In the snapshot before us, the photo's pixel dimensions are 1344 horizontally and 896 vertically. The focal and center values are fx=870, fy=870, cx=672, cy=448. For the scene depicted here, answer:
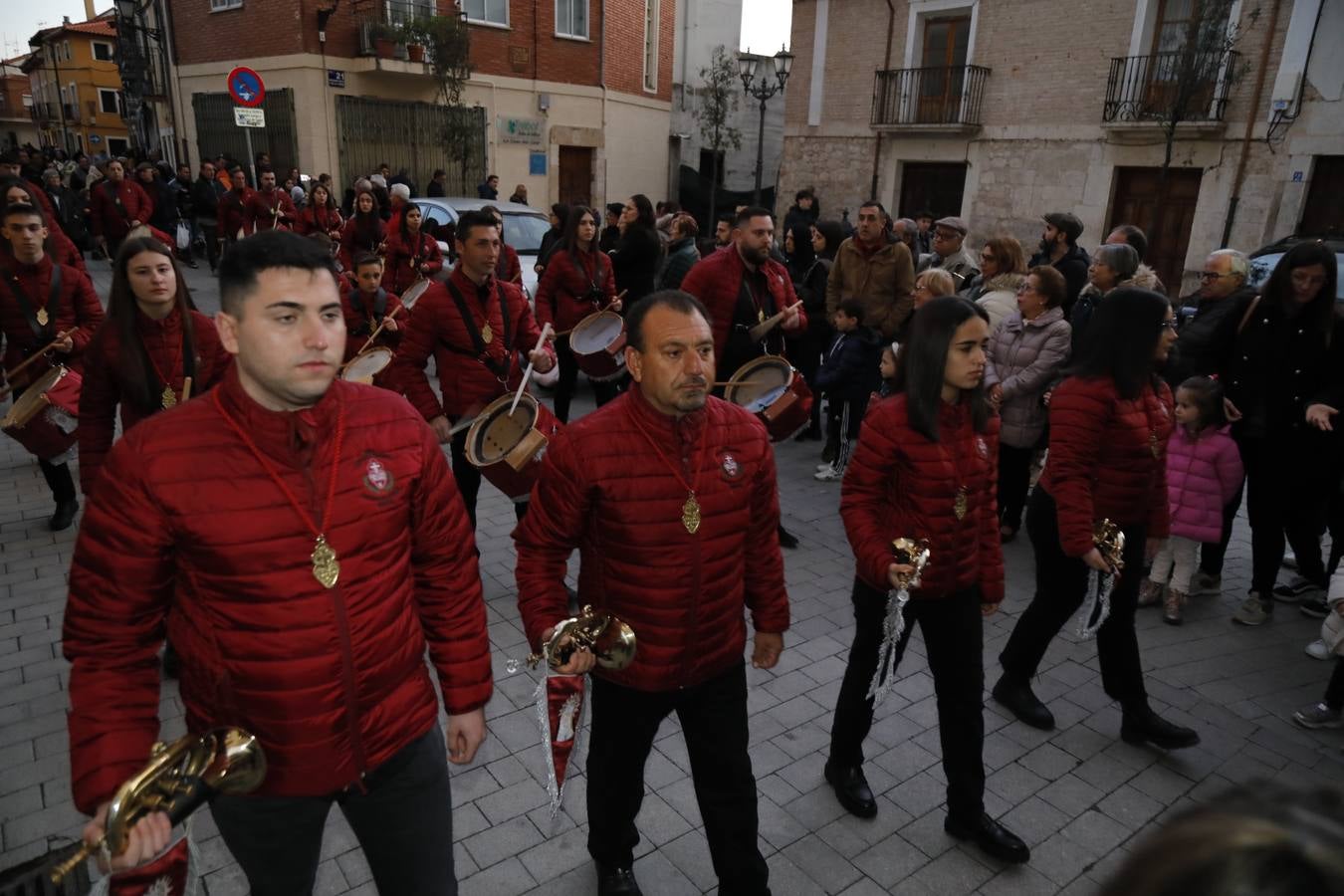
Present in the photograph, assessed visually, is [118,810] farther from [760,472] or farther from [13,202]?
[13,202]

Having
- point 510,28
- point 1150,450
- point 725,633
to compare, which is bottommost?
point 725,633

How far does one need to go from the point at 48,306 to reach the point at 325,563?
16.2ft

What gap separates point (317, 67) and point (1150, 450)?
21253 millimetres

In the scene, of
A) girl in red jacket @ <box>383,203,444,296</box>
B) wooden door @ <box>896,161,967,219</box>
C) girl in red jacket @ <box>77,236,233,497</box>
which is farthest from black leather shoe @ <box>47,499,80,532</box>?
wooden door @ <box>896,161,967,219</box>

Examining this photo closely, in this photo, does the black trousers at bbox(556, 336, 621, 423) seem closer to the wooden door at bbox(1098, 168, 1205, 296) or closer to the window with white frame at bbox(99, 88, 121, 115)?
the wooden door at bbox(1098, 168, 1205, 296)

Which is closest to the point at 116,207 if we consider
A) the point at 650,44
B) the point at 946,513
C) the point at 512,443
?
the point at 512,443

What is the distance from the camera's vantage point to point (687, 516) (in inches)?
100.0

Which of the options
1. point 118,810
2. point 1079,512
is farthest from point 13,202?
point 1079,512

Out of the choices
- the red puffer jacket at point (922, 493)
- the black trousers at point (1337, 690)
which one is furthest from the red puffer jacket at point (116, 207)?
the black trousers at point (1337, 690)

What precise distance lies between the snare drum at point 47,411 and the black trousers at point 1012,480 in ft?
19.0

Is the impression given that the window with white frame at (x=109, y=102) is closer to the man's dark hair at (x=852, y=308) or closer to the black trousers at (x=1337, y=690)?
the man's dark hair at (x=852, y=308)

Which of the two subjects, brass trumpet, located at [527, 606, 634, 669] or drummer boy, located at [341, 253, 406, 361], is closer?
brass trumpet, located at [527, 606, 634, 669]

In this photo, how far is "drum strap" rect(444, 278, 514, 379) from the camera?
475 centimetres

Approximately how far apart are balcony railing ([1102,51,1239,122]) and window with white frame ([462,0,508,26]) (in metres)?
14.6
